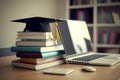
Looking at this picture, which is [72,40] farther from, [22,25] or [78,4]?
[78,4]

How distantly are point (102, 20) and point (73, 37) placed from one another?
1138 mm

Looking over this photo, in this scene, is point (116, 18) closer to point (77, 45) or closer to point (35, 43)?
point (77, 45)

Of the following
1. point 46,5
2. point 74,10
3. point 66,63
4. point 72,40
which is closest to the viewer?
point 66,63

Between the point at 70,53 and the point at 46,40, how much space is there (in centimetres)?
29

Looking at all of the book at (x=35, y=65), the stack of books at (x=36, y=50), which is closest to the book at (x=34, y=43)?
the stack of books at (x=36, y=50)

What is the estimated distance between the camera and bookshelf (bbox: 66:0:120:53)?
7.97ft

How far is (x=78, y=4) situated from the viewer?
261 cm

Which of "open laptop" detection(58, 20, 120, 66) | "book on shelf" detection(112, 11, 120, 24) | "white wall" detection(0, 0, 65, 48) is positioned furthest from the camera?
"book on shelf" detection(112, 11, 120, 24)

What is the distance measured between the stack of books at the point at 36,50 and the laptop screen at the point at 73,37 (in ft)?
0.50

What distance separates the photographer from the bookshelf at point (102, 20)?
7.97ft

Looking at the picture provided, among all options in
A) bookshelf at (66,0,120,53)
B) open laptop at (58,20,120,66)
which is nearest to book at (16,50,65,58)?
open laptop at (58,20,120,66)

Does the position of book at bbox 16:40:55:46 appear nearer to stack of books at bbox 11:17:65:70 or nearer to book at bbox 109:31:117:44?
stack of books at bbox 11:17:65:70

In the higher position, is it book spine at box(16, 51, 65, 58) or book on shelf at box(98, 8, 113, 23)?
book on shelf at box(98, 8, 113, 23)

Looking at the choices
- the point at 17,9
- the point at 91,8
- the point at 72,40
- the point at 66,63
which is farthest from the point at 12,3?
the point at 91,8
